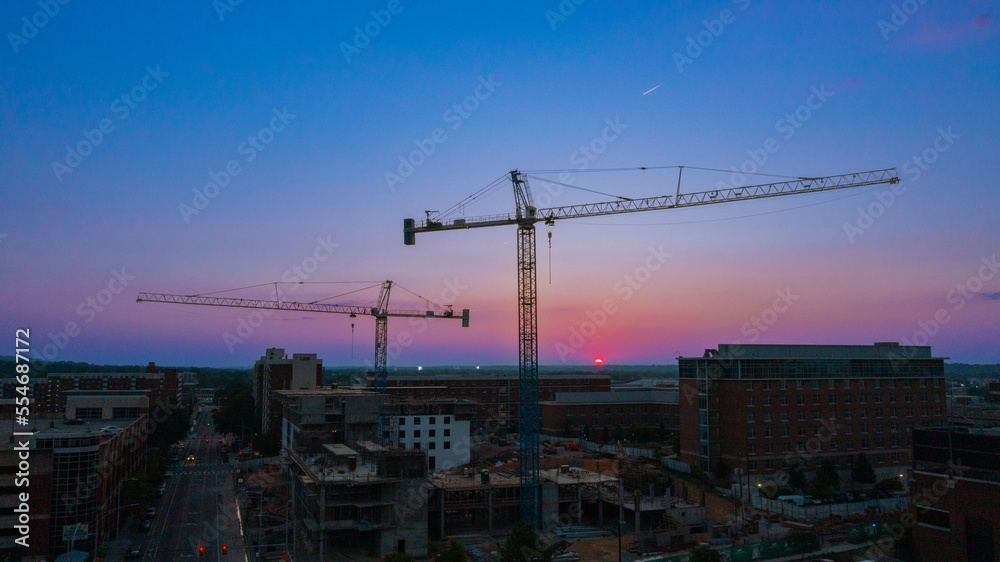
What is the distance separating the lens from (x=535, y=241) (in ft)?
145

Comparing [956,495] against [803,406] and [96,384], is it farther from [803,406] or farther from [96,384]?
[96,384]

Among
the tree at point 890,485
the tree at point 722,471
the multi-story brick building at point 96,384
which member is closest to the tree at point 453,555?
the tree at point 722,471

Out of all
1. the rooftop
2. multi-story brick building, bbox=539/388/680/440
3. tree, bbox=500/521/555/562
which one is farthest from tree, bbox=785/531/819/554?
multi-story brick building, bbox=539/388/680/440

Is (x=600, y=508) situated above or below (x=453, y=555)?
below

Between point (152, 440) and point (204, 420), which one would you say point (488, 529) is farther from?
point (204, 420)

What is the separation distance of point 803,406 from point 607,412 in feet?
87.4

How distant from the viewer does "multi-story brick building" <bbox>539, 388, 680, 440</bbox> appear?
70.4 m

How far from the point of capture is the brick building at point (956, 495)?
88.3ft

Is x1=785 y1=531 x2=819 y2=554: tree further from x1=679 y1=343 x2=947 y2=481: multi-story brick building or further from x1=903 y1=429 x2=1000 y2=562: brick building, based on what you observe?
x1=679 y1=343 x2=947 y2=481: multi-story brick building

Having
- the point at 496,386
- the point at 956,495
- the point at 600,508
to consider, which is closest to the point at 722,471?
the point at 600,508

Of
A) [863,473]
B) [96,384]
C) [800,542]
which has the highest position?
[96,384]

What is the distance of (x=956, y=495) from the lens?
92.7 ft

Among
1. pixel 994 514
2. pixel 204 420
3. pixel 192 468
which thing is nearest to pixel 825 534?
pixel 994 514

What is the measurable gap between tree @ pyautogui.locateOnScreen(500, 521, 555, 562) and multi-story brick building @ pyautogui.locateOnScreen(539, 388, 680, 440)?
41.5 metres
